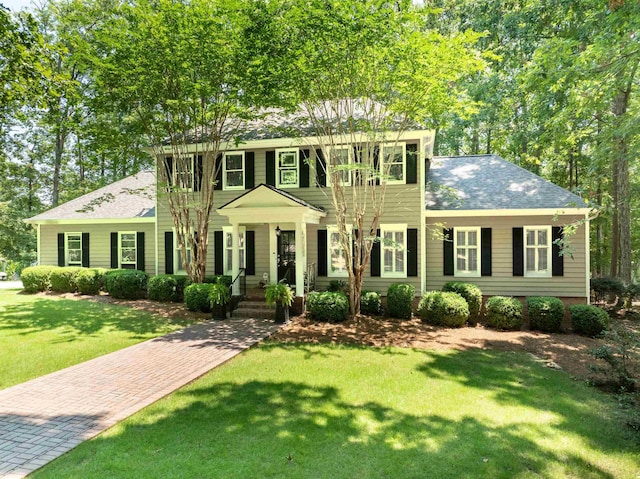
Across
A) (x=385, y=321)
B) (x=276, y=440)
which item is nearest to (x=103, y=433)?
(x=276, y=440)

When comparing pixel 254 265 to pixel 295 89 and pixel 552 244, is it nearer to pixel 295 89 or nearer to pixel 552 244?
pixel 295 89

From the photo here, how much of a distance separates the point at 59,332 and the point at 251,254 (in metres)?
6.21

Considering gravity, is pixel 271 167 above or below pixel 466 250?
above

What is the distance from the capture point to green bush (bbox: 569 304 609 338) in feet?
31.5

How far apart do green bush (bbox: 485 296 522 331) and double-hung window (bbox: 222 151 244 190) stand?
31.2ft

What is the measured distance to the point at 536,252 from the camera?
12.1m

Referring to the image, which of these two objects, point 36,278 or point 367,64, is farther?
point 36,278

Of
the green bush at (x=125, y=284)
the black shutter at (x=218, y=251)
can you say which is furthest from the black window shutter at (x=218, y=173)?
the green bush at (x=125, y=284)

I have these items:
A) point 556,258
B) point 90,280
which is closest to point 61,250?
point 90,280

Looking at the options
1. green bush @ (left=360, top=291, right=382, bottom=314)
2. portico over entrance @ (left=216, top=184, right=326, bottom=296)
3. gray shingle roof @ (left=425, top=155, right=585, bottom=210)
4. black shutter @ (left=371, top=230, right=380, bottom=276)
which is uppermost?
gray shingle roof @ (left=425, top=155, right=585, bottom=210)

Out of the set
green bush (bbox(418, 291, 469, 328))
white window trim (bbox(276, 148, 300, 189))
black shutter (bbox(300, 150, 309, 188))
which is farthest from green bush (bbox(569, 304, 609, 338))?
white window trim (bbox(276, 148, 300, 189))

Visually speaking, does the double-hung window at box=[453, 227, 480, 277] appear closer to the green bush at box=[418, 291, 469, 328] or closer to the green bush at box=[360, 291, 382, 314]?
the green bush at box=[418, 291, 469, 328]

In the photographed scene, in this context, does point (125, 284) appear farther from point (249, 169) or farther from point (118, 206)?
point (249, 169)

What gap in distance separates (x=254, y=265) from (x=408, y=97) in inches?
306
